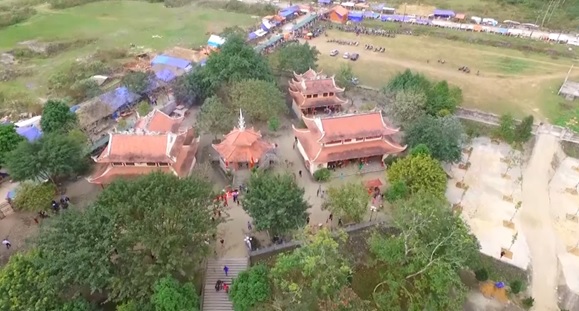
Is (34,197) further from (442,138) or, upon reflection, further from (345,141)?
(442,138)

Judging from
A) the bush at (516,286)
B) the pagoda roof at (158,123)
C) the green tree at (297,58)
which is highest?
the green tree at (297,58)

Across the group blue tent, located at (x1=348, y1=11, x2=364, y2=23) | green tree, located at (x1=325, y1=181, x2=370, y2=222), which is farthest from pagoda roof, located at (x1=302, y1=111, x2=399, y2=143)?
blue tent, located at (x1=348, y1=11, x2=364, y2=23)

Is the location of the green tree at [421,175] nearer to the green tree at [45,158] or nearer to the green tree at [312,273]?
the green tree at [312,273]

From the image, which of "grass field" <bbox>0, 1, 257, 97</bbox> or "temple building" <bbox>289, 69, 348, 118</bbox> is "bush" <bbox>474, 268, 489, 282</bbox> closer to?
"temple building" <bbox>289, 69, 348, 118</bbox>

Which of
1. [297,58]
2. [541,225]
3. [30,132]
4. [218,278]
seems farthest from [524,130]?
[30,132]

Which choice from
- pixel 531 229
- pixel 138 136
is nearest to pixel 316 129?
pixel 138 136

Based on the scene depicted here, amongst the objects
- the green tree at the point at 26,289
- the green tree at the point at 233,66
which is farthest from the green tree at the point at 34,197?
the green tree at the point at 233,66

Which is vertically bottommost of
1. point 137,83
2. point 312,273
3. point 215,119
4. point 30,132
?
point 30,132

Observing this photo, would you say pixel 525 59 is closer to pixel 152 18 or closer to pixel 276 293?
pixel 276 293
